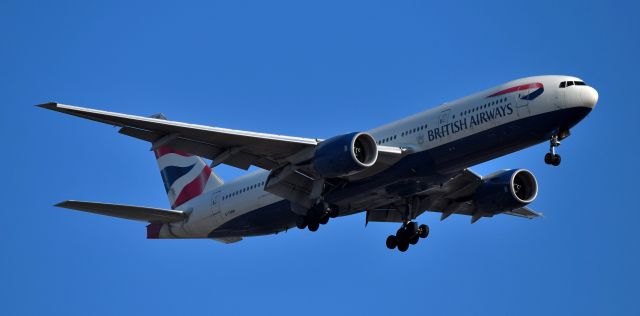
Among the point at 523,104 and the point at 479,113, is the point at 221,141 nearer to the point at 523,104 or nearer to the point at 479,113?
the point at 479,113

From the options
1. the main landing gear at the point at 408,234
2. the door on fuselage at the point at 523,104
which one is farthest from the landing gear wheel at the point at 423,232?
the door on fuselage at the point at 523,104

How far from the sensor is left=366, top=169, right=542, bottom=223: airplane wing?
151 ft

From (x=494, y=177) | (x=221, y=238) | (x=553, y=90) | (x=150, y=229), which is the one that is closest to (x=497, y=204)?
(x=494, y=177)

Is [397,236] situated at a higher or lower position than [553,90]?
lower

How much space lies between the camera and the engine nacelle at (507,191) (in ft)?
151

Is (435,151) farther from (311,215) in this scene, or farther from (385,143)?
(311,215)

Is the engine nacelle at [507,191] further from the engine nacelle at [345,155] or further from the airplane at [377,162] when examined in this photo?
the engine nacelle at [345,155]

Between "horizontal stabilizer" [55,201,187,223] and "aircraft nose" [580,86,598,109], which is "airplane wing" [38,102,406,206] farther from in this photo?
"aircraft nose" [580,86,598,109]

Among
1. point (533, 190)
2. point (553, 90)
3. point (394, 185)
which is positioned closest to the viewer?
point (553, 90)

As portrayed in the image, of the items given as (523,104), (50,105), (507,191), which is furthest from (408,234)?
(50,105)

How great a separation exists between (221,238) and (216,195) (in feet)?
6.65

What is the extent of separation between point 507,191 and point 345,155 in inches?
390

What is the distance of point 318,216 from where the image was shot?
42250 mm

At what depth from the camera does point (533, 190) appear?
46344 millimetres
